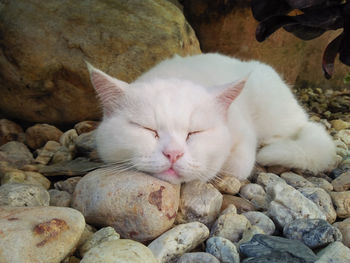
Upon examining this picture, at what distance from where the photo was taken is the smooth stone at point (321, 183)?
222cm

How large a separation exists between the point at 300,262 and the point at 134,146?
905mm

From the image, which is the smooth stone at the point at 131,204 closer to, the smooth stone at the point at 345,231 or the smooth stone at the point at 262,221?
the smooth stone at the point at 262,221

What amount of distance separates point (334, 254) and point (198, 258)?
0.51 metres

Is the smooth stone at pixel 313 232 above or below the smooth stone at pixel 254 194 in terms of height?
above

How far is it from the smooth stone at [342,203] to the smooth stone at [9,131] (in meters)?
2.49

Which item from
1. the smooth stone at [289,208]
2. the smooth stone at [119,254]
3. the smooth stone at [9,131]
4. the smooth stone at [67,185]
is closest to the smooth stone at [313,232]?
the smooth stone at [289,208]

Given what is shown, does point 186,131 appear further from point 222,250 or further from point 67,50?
point 67,50

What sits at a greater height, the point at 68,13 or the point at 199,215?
the point at 68,13

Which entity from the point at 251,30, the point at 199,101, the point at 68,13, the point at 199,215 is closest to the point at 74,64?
the point at 68,13

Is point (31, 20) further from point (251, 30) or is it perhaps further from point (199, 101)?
point (251, 30)

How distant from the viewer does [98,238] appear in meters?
1.51

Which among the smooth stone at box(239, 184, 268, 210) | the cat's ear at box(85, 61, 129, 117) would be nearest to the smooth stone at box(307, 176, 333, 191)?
the smooth stone at box(239, 184, 268, 210)

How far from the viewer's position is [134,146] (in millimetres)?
1795

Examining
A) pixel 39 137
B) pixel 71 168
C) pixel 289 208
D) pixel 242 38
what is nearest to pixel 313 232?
pixel 289 208
